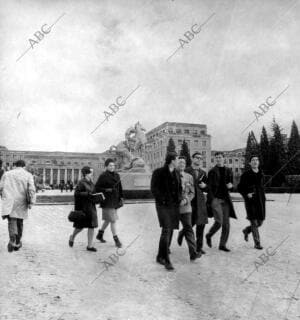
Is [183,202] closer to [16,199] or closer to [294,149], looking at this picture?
[16,199]

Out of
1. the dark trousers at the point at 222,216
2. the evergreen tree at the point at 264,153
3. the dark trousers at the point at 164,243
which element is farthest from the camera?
the evergreen tree at the point at 264,153

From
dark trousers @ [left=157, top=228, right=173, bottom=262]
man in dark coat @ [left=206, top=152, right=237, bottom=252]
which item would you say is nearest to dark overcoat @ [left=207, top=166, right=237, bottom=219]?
man in dark coat @ [left=206, top=152, right=237, bottom=252]

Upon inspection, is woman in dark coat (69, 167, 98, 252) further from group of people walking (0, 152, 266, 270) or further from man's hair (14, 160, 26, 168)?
man's hair (14, 160, 26, 168)

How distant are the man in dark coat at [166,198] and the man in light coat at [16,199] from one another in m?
2.69

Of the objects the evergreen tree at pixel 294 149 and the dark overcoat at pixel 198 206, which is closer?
the dark overcoat at pixel 198 206

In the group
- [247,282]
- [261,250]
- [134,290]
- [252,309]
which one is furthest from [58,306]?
[261,250]

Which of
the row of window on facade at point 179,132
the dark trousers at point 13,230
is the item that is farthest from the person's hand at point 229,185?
the row of window on facade at point 179,132

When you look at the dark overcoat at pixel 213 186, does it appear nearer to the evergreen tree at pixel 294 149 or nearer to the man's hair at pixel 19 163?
the man's hair at pixel 19 163

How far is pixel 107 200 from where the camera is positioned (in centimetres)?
693

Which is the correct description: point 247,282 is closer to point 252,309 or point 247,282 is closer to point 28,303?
point 252,309

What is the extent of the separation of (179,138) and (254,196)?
8612cm

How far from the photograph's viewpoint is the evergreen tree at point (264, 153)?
6056 centimetres

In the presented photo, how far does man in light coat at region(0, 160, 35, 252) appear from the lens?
21.1 feet

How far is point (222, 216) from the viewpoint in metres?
6.59
